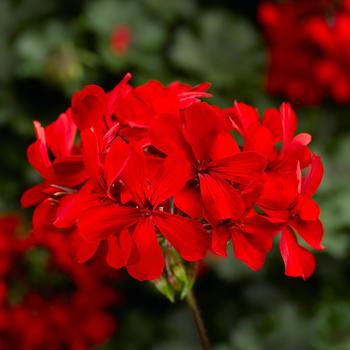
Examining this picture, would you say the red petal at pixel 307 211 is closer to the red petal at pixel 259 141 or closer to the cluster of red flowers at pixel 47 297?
the red petal at pixel 259 141

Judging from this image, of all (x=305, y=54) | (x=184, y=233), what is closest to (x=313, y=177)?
(x=184, y=233)

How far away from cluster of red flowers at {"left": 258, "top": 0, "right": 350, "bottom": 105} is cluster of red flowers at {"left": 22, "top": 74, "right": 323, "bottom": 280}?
828mm

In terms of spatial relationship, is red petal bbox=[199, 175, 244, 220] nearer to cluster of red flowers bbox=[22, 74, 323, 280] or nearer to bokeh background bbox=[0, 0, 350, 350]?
cluster of red flowers bbox=[22, 74, 323, 280]

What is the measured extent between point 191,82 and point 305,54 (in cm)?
32

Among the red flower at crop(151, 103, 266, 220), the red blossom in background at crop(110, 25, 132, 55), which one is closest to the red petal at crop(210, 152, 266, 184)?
the red flower at crop(151, 103, 266, 220)

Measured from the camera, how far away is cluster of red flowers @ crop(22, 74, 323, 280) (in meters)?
0.64

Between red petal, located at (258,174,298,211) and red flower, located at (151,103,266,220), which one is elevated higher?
red flower, located at (151,103,266,220)

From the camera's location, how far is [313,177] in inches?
28.1

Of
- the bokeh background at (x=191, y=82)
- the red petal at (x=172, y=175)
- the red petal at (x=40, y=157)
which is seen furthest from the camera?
the bokeh background at (x=191, y=82)

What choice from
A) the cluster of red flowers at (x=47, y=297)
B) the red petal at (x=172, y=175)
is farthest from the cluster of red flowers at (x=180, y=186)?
the cluster of red flowers at (x=47, y=297)

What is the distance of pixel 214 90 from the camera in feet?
5.67

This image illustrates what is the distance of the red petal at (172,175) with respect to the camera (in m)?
0.63

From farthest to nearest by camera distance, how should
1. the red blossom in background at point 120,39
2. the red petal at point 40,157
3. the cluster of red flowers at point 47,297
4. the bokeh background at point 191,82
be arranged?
the red blossom in background at point 120,39, the bokeh background at point 191,82, the cluster of red flowers at point 47,297, the red petal at point 40,157

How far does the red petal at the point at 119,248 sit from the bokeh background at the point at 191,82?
70 centimetres
